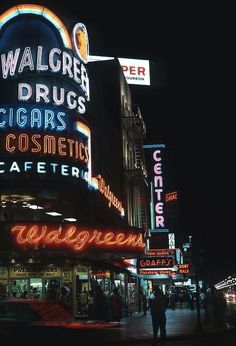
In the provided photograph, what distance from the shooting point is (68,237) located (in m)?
28.1

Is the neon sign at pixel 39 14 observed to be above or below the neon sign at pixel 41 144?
above

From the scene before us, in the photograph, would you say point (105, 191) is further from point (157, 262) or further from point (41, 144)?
point (157, 262)

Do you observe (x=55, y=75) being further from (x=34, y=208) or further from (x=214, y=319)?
(x=214, y=319)

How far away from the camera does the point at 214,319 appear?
29.0 m

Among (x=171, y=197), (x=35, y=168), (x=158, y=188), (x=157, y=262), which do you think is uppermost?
(x=158, y=188)

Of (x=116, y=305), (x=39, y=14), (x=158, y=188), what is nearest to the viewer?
(x=116, y=305)

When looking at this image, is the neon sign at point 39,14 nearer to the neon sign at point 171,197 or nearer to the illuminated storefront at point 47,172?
the illuminated storefront at point 47,172

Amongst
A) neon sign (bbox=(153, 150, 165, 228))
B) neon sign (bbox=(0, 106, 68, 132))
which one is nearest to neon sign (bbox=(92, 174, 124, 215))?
neon sign (bbox=(0, 106, 68, 132))

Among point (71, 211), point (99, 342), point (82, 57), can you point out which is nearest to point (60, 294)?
point (71, 211)

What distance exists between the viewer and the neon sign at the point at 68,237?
27281 mm

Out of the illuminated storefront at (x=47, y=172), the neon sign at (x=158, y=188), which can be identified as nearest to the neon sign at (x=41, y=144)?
the illuminated storefront at (x=47, y=172)

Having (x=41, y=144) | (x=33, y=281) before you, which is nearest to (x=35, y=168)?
(x=41, y=144)

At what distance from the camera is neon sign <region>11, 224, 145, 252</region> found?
1074 inches

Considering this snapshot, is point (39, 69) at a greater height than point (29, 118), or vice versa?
point (39, 69)
